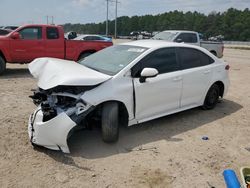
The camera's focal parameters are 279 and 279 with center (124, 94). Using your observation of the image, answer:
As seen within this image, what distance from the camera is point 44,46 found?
35.4ft

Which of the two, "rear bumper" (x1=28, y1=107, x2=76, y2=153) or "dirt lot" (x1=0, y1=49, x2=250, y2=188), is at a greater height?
"rear bumper" (x1=28, y1=107, x2=76, y2=153)

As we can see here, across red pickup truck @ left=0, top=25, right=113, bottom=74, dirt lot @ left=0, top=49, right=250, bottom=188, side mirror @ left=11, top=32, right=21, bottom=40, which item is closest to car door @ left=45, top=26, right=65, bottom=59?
red pickup truck @ left=0, top=25, right=113, bottom=74

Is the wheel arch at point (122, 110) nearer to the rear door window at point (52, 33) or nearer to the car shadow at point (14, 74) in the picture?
the car shadow at point (14, 74)

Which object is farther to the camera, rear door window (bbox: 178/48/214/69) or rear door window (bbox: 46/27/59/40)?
rear door window (bbox: 46/27/59/40)

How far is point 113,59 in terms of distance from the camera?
17.0 ft

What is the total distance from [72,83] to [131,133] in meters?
1.57

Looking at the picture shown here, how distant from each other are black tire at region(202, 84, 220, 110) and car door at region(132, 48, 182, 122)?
45.8 inches

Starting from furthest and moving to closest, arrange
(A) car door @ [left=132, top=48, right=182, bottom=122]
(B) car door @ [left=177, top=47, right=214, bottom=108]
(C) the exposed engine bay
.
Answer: (B) car door @ [left=177, top=47, right=214, bottom=108] → (A) car door @ [left=132, top=48, right=182, bottom=122] → (C) the exposed engine bay

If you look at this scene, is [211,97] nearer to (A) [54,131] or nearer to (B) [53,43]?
(A) [54,131]

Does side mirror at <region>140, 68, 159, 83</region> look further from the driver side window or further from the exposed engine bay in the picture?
the exposed engine bay

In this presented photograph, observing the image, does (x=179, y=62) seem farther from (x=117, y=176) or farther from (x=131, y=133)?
(x=117, y=176)

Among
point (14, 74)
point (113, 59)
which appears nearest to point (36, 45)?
point (14, 74)

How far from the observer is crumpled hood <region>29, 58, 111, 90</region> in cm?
405

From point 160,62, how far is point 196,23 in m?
88.5
